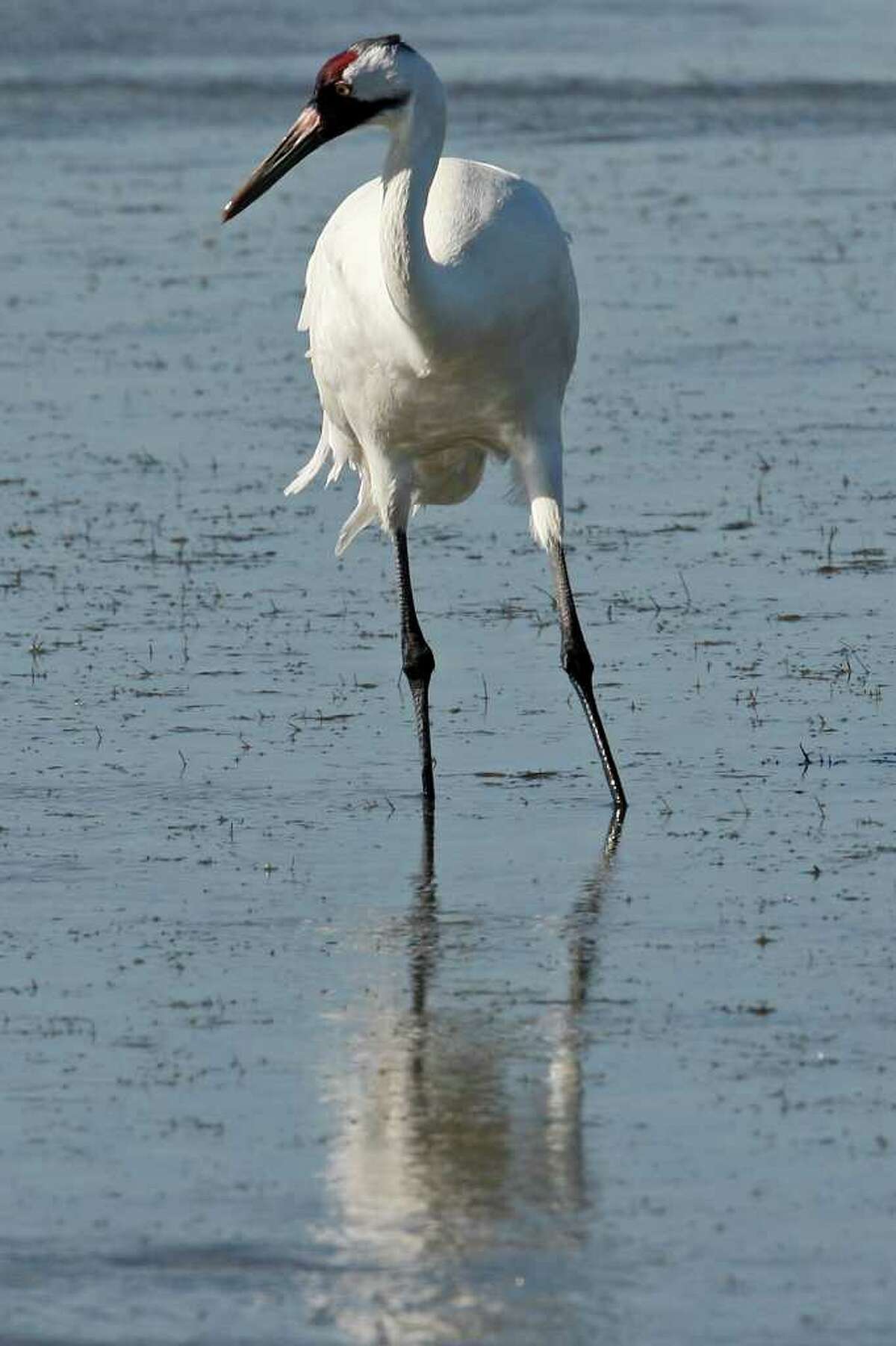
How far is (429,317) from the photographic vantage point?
25.9ft

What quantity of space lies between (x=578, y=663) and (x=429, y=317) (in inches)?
45.5

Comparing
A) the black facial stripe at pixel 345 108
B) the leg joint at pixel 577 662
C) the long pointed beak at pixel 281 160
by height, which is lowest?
the leg joint at pixel 577 662

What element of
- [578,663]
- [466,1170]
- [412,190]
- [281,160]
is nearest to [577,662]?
[578,663]

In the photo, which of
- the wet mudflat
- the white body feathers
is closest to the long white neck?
the white body feathers

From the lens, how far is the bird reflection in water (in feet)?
15.6

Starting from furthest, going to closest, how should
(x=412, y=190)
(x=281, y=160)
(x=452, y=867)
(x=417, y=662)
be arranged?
(x=417, y=662), (x=281, y=160), (x=412, y=190), (x=452, y=867)

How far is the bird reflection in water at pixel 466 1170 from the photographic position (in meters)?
4.77

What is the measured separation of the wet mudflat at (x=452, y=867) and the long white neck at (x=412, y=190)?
139 centimetres

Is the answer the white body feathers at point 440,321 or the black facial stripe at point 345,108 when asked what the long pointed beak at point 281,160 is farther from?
the white body feathers at point 440,321

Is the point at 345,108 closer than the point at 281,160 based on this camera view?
Yes

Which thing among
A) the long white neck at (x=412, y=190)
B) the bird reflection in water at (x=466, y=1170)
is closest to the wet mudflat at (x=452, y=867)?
the bird reflection in water at (x=466, y=1170)

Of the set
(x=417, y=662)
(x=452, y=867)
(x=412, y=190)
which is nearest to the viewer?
(x=452, y=867)

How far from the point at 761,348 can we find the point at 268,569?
14.8 ft

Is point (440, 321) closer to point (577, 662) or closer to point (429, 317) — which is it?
point (429, 317)
